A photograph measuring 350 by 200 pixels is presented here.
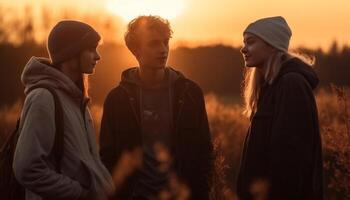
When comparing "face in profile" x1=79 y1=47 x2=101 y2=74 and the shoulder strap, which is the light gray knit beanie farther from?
the shoulder strap

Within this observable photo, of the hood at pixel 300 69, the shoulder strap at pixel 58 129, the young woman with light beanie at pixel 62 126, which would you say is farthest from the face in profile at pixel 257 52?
the shoulder strap at pixel 58 129

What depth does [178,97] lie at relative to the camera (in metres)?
5.87

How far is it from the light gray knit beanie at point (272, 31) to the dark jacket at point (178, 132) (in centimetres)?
99

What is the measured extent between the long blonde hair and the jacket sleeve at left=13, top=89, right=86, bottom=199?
4.27 feet

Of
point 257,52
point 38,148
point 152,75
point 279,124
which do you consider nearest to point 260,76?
point 257,52

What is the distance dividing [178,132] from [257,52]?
1092 millimetres

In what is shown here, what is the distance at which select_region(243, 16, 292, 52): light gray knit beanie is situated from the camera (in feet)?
16.2

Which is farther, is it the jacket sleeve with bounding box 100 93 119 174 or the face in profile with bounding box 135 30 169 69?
the jacket sleeve with bounding box 100 93 119 174

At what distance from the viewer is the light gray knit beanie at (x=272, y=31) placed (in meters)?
4.94

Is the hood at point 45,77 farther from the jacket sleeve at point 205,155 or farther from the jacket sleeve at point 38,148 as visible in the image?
the jacket sleeve at point 205,155

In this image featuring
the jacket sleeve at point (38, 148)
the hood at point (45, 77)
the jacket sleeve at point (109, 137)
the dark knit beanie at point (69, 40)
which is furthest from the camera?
the jacket sleeve at point (109, 137)

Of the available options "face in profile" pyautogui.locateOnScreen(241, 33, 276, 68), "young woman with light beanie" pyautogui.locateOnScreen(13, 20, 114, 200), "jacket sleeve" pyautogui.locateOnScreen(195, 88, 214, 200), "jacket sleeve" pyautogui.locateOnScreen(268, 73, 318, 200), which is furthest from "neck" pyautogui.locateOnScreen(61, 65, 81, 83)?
"jacket sleeve" pyautogui.locateOnScreen(195, 88, 214, 200)

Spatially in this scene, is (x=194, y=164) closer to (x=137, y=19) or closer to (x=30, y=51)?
(x=137, y=19)

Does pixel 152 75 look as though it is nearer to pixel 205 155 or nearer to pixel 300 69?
pixel 205 155
